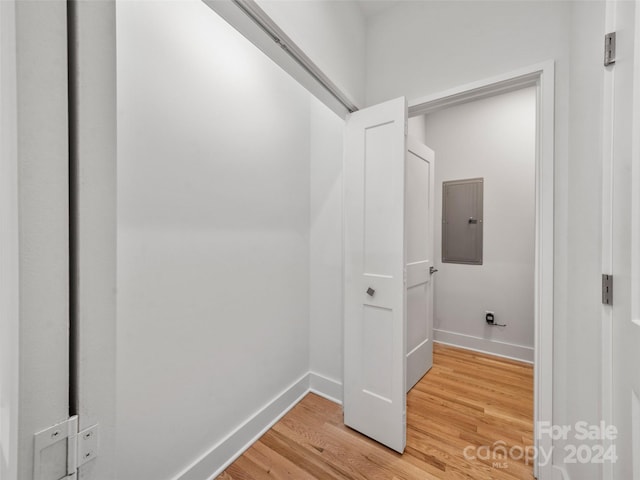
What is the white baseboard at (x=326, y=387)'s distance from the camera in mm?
2090

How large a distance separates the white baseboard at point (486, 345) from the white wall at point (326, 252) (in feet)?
5.69

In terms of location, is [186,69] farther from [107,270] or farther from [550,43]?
[550,43]

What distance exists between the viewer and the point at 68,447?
18.7 inches

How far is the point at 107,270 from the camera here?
53cm

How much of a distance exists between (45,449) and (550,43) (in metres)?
2.36

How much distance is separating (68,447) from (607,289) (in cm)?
152

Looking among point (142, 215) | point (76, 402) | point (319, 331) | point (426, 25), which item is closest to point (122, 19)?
point (142, 215)

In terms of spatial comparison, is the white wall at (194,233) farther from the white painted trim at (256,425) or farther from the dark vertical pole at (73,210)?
the dark vertical pole at (73,210)

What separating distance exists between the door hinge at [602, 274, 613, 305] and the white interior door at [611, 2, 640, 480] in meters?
0.02

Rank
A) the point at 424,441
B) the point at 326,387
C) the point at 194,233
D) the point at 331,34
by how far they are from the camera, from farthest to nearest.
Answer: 1. the point at 326,387
2. the point at 424,441
3. the point at 331,34
4. the point at 194,233

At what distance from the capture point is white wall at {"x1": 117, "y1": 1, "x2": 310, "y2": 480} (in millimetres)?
1124

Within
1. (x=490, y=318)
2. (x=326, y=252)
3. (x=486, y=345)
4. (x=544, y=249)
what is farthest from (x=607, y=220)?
(x=486, y=345)

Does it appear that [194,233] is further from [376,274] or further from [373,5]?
[373,5]

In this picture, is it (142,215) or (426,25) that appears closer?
(142,215)
